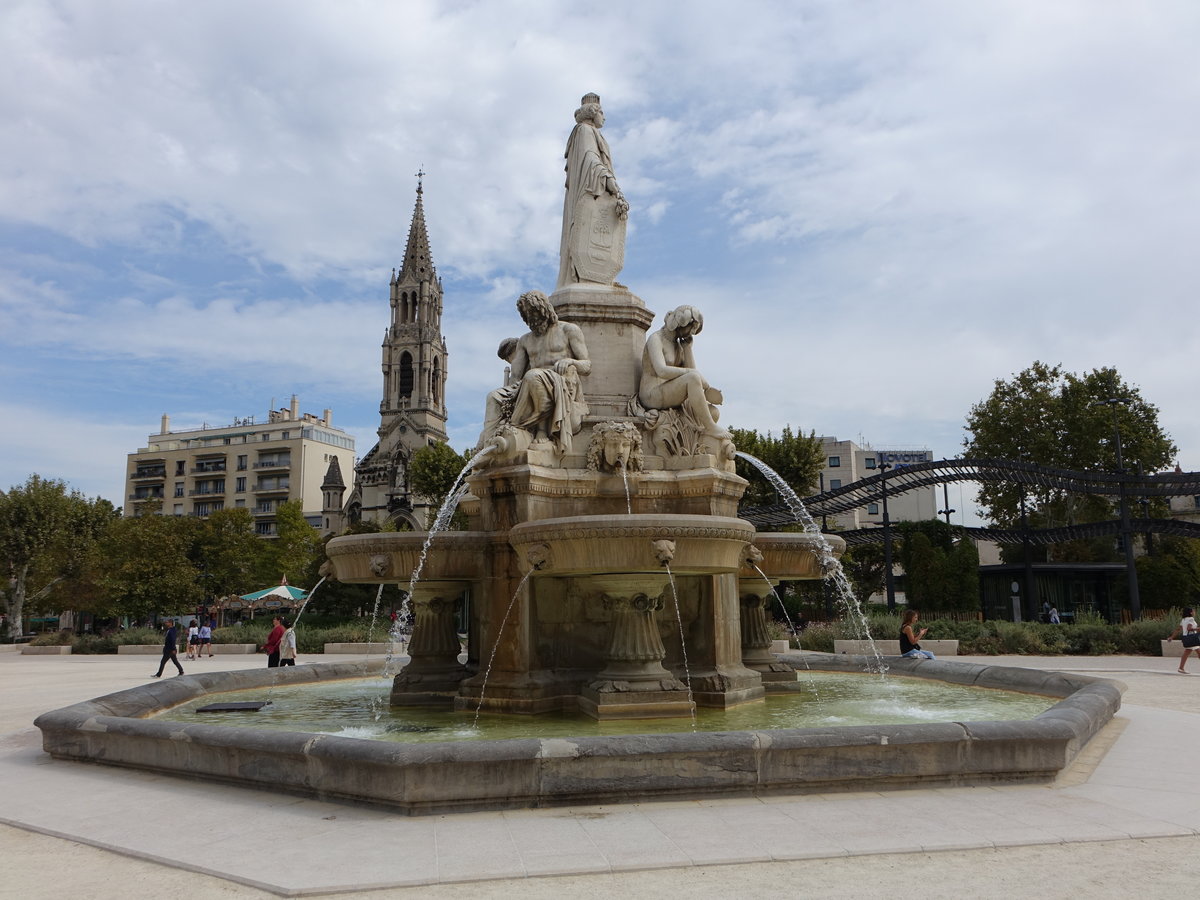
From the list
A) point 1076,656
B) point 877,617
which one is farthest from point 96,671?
point 1076,656

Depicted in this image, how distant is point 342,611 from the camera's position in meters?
48.8

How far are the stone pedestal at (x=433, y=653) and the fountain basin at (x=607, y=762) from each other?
3.61 meters

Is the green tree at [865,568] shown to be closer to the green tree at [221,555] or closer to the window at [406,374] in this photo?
the green tree at [221,555]

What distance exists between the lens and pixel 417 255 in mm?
110250

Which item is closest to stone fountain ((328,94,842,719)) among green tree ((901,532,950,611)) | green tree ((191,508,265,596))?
green tree ((901,532,950,611))

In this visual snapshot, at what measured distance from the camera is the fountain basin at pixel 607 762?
5.54 m

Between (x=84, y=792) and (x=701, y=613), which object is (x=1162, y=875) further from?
(x=84, y=792)

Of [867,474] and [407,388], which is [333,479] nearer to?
[407,388]

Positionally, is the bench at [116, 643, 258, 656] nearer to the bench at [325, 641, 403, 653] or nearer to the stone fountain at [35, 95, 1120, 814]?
the bench at [325, 641, 403, 653]

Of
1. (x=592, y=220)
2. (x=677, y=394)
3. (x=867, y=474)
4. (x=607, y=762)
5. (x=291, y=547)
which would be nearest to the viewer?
(x=607, y=762)

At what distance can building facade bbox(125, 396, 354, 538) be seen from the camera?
102 metres

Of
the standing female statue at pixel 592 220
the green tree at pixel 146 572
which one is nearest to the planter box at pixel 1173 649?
the standing female statue at pixel 592 220

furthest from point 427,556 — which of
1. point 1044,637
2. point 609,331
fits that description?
point 1044,637

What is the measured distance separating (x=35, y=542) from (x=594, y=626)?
164 feet
